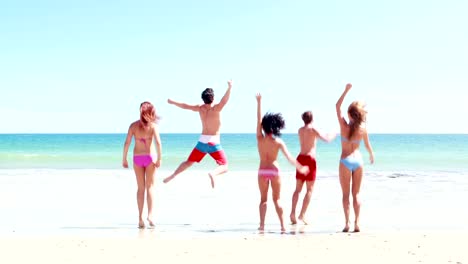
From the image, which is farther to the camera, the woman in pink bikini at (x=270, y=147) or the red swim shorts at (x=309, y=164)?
the red swim shorts at (x=309, y=164)

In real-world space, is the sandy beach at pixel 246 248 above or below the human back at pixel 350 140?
below

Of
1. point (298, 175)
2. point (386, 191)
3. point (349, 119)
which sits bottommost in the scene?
point (386, 191)

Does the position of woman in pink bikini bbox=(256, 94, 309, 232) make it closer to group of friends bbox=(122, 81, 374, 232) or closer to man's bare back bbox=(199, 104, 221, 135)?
group of friends bbox=(122, 81, 374, 232)

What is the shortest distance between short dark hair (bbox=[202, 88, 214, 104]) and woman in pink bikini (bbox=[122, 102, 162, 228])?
797mm

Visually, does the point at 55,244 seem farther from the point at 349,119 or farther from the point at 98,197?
the point at 98,197

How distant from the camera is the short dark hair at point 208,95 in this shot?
25.9ft

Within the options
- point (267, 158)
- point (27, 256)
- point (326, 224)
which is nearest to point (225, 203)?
point (326, 224)

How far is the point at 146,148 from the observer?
7.73m

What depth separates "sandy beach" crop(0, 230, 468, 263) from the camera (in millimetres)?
5691

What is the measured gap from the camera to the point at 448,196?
11.7 m

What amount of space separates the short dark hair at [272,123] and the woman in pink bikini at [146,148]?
1.63 metres

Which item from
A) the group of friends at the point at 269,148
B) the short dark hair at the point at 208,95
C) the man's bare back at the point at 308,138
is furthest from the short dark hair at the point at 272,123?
the short dark hair at the point at 208,95

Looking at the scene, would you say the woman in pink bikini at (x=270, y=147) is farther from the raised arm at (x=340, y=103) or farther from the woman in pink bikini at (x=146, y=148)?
the woman in pink bikini at (x=146, y=148)

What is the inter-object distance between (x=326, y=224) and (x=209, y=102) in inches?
107
